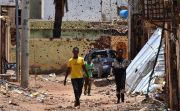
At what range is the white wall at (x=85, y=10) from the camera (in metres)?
24.4

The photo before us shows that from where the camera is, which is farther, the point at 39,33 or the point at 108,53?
the point at 39,33

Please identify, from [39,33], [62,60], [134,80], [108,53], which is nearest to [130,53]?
[108,53]

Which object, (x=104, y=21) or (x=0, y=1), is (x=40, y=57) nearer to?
(x=104, y=21)

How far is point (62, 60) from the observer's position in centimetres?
2180

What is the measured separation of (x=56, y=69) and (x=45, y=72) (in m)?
0.91

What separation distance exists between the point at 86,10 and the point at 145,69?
52.3 ft

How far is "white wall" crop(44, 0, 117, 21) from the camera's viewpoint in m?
24.4

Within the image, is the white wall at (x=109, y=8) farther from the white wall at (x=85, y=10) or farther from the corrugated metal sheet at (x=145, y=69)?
the corrugated metal sheet at (x=145, y=69)

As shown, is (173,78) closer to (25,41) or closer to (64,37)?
(25,41)

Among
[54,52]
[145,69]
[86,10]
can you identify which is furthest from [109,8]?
[145,69]

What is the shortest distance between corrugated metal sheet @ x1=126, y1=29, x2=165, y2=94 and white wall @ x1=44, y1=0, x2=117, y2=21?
1392 cm

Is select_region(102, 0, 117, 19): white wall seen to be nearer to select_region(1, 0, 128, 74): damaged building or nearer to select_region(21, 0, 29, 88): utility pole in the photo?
select_region(1, 0, 128, 74): damaged building

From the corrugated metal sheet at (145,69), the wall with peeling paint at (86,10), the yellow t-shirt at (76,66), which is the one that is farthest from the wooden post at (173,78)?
the wall with peeling paint at (86,10)

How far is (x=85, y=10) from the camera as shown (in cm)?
2488
